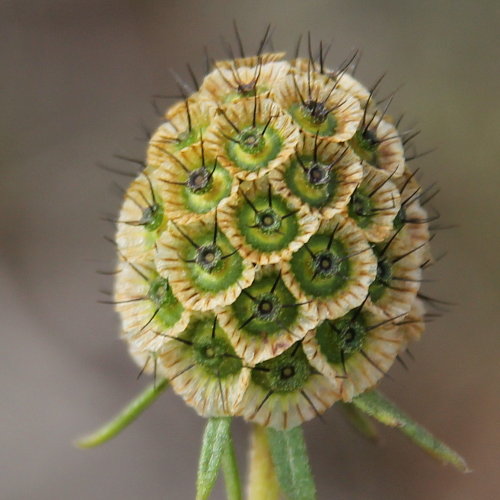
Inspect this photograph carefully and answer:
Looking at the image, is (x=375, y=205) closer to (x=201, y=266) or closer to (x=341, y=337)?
(x=341, y=337)

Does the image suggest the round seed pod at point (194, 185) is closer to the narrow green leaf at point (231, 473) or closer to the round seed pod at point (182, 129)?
the round seed pod at point (182, 129)

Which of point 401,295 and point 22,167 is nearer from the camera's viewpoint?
point 401,295

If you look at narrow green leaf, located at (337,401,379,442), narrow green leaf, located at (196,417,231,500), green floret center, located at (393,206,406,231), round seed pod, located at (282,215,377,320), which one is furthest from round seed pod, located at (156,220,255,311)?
narrow green leaf, located at (337,401,379,442)

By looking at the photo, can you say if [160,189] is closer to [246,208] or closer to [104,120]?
[246,208]

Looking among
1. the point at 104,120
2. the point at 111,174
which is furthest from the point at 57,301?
the point at 104,120

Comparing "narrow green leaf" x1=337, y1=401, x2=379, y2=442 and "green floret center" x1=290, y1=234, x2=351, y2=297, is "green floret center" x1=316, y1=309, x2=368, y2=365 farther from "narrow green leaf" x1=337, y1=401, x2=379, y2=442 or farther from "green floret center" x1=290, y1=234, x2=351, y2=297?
"narrow green leaf" x1=337, y1=401, x2=379, y2=442

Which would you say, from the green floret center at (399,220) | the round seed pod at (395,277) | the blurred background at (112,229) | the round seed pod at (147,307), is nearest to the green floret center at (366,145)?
the green floret center at (399,220)

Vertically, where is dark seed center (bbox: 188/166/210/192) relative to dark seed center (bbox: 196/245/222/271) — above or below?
above

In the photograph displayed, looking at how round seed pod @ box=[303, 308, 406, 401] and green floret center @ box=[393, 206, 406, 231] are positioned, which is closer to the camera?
round seed pod @ box=[303, 308, 406, 401]
